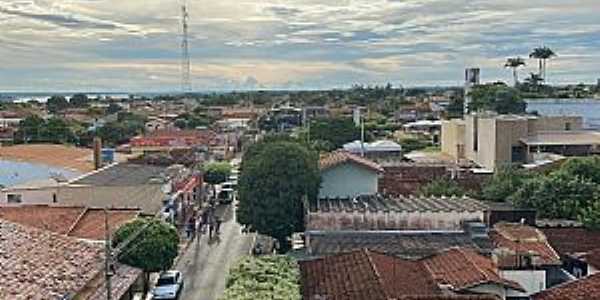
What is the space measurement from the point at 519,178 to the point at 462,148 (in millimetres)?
19907

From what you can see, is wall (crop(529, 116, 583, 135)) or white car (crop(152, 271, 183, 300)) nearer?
white car (crop(152, 271, 183, 300))

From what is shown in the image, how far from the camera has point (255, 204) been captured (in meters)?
29.7

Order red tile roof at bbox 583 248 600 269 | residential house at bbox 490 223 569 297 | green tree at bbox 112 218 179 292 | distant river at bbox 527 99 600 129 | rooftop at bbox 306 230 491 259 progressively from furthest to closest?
distant river at bbox 527 99 600 129
green tree at bbox 112 218 179 292
rooftop at bbox 306 230 491 259
red tile roof at bbox 583 248 600 269
residential house at bbox 490 223 569 297

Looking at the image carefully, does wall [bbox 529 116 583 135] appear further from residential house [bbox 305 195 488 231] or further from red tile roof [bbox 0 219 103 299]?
red tile roof [bbox 0 219 103 299]

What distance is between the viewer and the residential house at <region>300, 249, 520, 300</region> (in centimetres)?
1927

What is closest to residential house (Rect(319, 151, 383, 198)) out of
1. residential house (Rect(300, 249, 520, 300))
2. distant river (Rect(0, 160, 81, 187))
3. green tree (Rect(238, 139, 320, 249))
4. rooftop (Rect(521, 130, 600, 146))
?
green tree (Rect(238, 139, 320, 249))

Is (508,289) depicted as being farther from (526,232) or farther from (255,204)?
(255,204)

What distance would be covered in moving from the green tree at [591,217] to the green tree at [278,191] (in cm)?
930

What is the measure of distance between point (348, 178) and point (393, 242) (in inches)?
283

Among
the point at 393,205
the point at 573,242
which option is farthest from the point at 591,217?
the point at 393,205

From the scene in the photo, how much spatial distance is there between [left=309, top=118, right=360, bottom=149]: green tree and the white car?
37529 mm

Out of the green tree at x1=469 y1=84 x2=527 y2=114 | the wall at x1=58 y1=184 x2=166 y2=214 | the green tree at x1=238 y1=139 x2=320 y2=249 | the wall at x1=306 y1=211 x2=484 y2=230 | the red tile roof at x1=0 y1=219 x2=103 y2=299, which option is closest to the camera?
the red tile roof at x1=0 y1=219 x2=103 y2=299

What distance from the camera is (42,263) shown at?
1934cm

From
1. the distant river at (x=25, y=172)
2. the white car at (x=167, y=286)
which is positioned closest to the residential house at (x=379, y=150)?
the distant river at (x=25, y=172)
